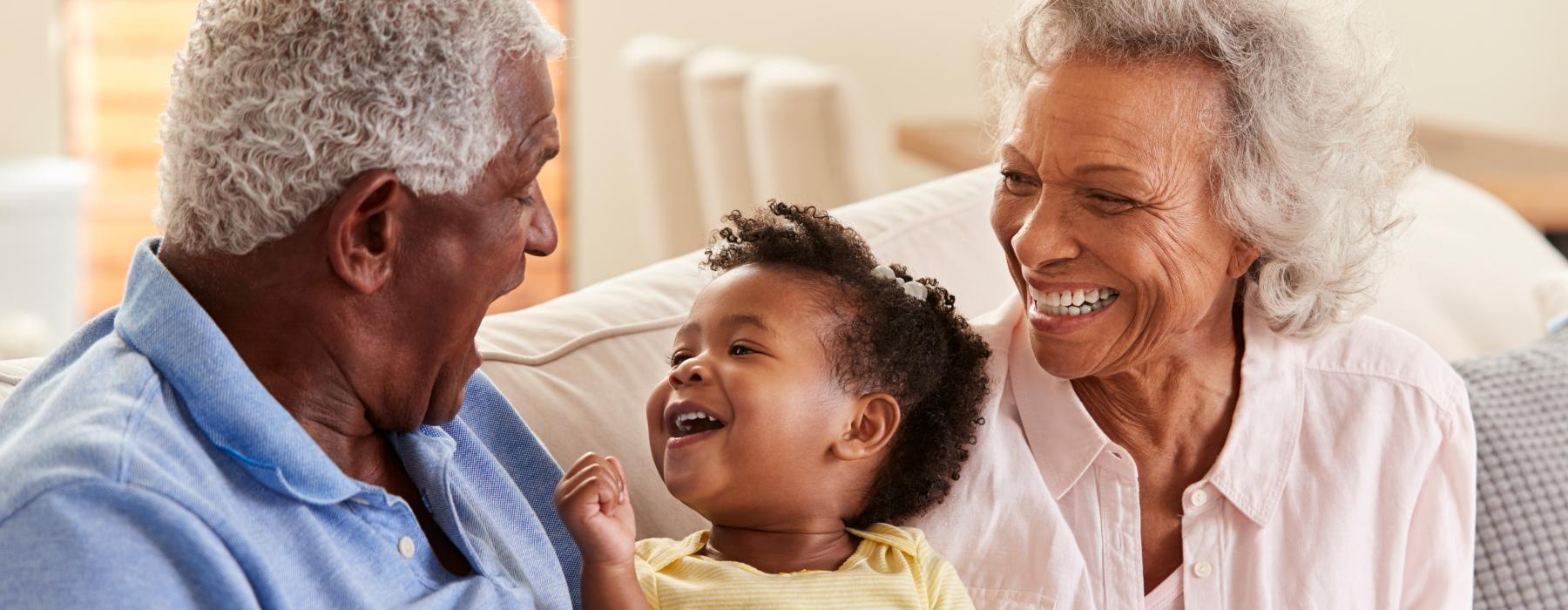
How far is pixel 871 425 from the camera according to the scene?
1564 millimetres

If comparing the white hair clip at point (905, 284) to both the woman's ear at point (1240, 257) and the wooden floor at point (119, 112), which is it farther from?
the wooden floor at point (119, 112)

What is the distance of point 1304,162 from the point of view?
1.61 m

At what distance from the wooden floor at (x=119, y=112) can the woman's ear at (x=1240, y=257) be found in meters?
3.94

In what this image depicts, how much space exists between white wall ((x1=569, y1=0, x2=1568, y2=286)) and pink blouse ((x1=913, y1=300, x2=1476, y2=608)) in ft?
12.4

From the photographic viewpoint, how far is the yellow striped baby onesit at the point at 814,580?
141 cm

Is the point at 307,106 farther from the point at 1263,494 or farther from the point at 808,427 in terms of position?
the point at 1263,494

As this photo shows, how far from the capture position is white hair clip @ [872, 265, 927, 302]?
1614 millimetres

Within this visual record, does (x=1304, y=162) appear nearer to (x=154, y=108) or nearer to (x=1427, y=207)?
(x=1427, y=207)

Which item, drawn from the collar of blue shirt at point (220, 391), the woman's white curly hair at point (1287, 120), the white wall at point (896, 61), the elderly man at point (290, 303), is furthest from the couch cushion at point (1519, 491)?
the white wall at point (896, 61)

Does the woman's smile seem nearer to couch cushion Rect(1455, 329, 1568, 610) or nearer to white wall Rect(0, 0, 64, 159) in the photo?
couch cushion Rect(1455, 329, 1568, 610)

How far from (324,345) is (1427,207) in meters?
1.97

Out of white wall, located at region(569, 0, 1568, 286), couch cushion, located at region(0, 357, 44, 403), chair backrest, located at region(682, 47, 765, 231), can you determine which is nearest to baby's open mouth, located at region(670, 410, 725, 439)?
couch cushion, located at region(0, 357, 44, 403)

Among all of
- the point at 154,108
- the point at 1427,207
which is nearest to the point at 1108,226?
the point at 1427,207

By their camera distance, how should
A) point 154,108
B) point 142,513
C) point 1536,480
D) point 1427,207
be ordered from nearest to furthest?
point 142,513 → point 1536,480 → point 1427,207 → point 154,108
